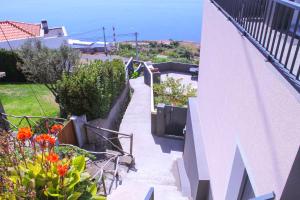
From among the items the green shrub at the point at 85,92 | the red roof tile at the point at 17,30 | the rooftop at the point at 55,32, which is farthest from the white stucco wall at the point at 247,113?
the rooftop at the point at 55,32

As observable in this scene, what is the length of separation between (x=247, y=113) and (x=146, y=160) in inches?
259

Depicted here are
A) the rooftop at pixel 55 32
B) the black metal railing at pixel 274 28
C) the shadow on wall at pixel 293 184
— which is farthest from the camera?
the rooftop at pixel 55 32

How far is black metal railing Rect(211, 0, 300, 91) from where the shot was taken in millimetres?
2088

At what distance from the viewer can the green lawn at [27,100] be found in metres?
11.4

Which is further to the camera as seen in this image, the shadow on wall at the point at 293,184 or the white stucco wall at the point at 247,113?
the white stucco wall at the point at 247,113

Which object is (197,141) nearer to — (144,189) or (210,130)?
(210,130)

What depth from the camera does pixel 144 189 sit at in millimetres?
5715

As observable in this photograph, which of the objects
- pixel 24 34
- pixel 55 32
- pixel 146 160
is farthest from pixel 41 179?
pixel 55 32

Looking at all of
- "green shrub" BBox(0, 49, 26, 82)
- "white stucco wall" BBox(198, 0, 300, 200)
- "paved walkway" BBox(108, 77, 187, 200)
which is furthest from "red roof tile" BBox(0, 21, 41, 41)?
"white stucco wall" BBox(198, 0, 300, 200)

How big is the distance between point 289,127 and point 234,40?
205 centimetres

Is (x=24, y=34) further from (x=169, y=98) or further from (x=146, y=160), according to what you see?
(x=146, y=160)

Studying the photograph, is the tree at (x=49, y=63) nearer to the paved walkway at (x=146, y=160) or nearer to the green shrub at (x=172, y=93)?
the paved walkway at (x=146, y=160)

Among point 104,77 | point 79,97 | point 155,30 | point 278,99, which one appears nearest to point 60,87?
point 79,97

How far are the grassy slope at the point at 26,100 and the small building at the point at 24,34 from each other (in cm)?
468
